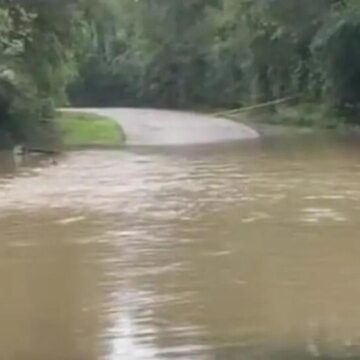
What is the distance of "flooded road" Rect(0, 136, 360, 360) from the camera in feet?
28.6

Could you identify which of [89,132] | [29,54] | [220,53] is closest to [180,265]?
[29,54]

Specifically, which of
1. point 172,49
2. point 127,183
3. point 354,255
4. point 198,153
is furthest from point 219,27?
point 354,255

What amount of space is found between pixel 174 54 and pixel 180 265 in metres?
52.5

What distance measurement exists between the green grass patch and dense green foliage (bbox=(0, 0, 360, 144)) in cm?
108

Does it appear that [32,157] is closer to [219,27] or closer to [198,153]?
[198,153]

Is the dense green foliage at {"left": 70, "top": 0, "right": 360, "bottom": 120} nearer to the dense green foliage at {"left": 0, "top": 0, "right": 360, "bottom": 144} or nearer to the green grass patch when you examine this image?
the dense green foliage at {"left": 0, "top": 0, "right": 360, "bottom": 144}

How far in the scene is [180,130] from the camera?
41.1 metres

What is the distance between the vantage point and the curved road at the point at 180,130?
36125 millimetres

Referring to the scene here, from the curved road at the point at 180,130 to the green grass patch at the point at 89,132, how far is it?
50cm

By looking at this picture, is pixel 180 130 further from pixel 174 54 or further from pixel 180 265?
pixel 180 265

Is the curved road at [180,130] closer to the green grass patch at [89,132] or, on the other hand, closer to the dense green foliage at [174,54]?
the green grass patch at [89,132]

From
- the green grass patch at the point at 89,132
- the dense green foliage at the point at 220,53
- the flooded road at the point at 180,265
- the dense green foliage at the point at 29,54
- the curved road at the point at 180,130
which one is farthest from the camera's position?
the dense green foliage at the point at 220,53

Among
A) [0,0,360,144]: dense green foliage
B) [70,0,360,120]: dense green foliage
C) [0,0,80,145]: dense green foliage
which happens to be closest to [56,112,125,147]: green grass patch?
[0,0,360,144]: dense green foliage

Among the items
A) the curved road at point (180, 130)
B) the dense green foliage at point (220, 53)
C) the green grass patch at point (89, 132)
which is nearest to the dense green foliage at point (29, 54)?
the green grass patch at point (89, 132)
